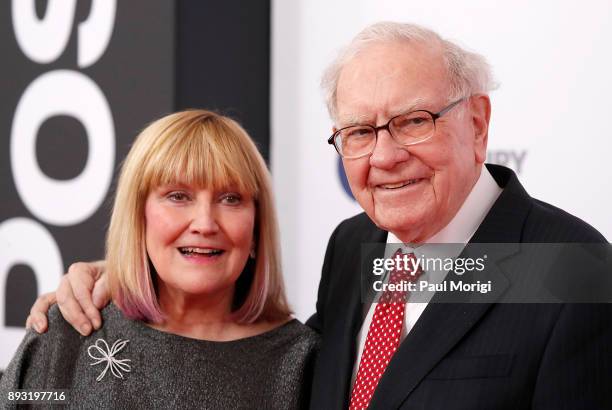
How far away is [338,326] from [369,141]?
20.9 inches

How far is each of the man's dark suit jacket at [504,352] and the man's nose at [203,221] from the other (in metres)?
0.45

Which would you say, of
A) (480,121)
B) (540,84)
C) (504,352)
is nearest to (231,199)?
(480,121)

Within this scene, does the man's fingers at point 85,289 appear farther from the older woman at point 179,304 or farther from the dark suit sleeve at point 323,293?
the dark suit sleeve at point 323,293

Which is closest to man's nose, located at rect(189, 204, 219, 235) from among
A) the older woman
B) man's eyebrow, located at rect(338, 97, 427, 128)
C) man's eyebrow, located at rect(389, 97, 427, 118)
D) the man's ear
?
the older woman

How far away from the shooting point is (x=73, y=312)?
2219mm

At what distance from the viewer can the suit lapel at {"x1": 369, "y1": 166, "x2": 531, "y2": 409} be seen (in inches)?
71.8

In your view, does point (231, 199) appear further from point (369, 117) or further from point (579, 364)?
point (579, 364)

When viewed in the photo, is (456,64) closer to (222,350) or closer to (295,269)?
(222,350)

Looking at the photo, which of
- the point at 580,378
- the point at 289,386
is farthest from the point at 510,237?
the point at 289,386

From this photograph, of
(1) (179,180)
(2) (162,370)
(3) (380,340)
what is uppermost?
(1) (179,180)

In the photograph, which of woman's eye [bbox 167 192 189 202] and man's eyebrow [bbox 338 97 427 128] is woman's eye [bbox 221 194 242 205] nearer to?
woman's eye [bbox 167 192 189 202]

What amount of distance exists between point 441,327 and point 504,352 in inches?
6.6

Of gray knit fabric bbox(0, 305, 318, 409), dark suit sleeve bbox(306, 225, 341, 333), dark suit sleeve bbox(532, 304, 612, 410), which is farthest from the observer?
dark suit sleeve bbox(306, 225, 341, 333)

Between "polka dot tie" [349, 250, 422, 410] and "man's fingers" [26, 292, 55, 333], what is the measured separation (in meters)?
0.88
